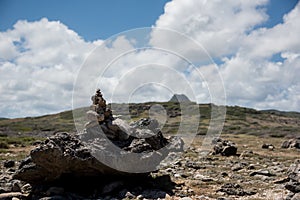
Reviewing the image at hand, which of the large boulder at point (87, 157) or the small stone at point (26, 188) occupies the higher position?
the large boulder at point (87, 157)

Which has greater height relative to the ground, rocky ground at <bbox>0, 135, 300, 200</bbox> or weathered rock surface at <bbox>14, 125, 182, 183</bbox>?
weathered rock surface at <bbox>14, 125, 182, 183</bbox>

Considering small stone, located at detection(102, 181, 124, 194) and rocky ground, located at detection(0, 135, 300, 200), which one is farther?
small stone, located at detection(102, 181, 124, 194)

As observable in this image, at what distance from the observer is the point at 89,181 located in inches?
670

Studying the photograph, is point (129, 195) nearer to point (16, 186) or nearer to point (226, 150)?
point (16, 186)

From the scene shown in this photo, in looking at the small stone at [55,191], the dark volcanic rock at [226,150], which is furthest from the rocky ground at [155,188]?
the dark volcanic rock at [226,150]

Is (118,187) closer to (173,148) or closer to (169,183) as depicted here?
(169,183)

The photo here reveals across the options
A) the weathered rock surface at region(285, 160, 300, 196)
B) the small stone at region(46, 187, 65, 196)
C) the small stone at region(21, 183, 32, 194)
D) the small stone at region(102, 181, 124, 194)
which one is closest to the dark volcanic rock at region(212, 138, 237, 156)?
the weathered rock surface at region(285, 160, 300, 196)

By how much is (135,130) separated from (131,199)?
3897mm

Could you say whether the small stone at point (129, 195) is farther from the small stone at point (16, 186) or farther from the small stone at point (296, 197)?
the small stone at point (296, 197)

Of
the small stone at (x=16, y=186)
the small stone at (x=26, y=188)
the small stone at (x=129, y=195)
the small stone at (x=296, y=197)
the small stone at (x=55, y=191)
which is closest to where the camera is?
the small stone at (x=296, y=197)

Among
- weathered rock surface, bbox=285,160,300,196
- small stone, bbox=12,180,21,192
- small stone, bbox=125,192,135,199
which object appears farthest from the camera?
small stone, bbox=12,180,21,192

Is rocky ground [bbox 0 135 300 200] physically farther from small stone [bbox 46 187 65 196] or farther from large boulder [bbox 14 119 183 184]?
large boulder [bbox 14 119 183 184]

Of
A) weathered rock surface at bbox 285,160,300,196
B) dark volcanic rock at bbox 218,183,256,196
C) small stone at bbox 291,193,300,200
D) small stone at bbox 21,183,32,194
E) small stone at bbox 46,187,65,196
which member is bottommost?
small stone at bbox 21,183,32,194

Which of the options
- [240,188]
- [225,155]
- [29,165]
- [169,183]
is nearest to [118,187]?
[169,183]
